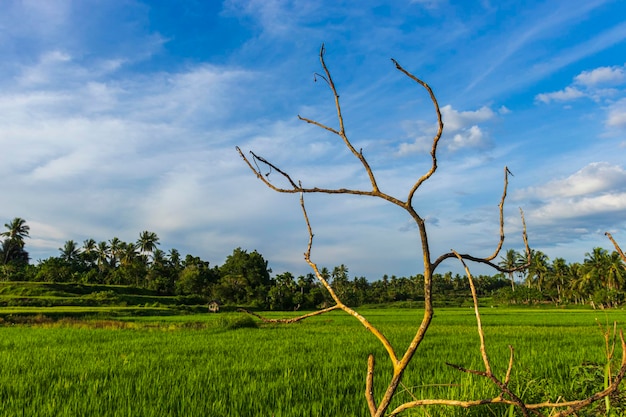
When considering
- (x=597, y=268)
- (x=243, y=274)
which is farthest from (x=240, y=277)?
(x=597, y=268)

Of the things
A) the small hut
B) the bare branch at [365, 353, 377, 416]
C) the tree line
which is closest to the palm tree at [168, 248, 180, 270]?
the tree line

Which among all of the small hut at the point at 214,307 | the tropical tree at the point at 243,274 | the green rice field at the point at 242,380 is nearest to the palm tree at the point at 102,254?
the tropical tree at the point at 243,274

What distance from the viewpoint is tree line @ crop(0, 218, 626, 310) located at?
199ft

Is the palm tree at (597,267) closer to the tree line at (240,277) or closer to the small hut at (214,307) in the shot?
the tree line at (240,277)

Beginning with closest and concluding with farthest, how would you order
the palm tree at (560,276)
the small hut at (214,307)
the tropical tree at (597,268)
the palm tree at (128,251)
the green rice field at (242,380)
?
the green rice field at (242,380), the small hut at (214,307), the tropical tree at (597,268), the palm tree at (560,276), the palm tree at (128,251)

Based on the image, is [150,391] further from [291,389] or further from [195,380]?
[291,389]

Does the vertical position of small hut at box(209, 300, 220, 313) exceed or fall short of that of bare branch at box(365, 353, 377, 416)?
it falls short

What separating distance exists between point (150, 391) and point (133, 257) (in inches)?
3388

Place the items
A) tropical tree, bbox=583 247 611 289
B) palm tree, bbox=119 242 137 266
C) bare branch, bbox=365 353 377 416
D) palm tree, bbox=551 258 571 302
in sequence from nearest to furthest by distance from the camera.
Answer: bare branch, bbox=365 353 377 416 < tropical tree, bbox=583 247 611 289 < palm tree, bbox=551 258 571 302 < palm tree, bbox=119 242 137 266

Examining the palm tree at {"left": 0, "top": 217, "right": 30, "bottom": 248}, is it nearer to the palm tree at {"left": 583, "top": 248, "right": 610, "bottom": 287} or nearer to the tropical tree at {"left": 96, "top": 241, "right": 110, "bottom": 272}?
the tropical tree at {"left": 96, "top": 241, "right": 110, "bottom": 272}

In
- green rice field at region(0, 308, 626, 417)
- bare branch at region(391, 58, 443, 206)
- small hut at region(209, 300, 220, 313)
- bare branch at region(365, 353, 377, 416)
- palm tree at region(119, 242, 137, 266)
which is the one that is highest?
palm tree at region(119, 242, 137, 266)

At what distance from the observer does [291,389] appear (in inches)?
240

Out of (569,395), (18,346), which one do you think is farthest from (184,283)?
(569,395)

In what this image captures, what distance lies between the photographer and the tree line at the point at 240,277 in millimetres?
60594
